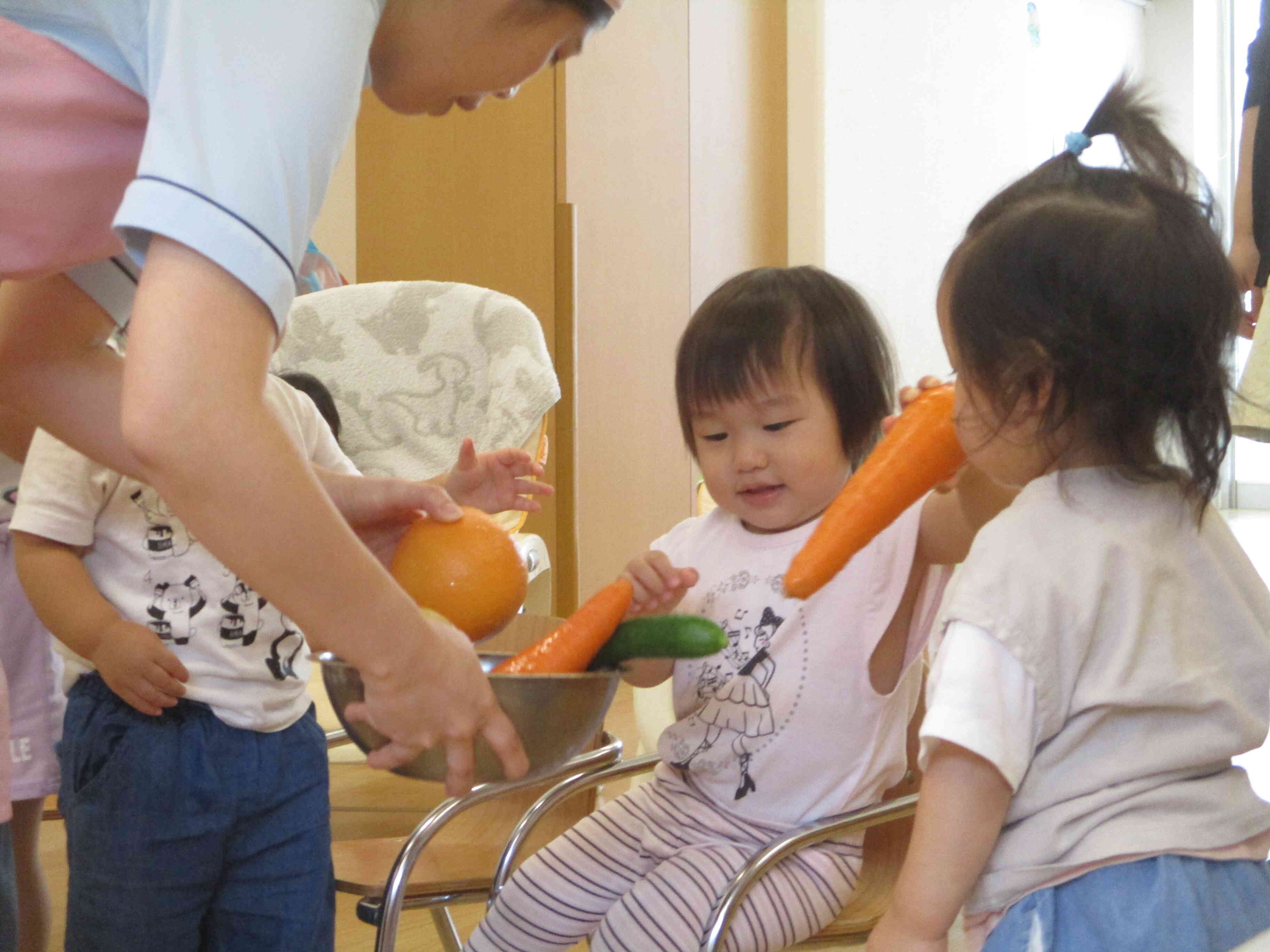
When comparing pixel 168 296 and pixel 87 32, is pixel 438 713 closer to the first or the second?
pixel 168 296

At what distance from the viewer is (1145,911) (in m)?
0.74

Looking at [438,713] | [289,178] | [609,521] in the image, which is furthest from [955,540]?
[609,521]

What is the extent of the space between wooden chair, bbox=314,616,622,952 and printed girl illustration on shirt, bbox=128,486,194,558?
30 cm

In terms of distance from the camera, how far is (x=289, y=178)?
1.98 feet

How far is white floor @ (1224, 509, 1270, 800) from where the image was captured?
235cm

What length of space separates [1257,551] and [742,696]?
473cm

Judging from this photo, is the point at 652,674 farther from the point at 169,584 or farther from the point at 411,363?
the point at 411,363

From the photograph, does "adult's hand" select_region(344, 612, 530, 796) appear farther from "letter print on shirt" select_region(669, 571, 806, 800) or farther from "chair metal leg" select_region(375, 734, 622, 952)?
"letter print on shirt" select_region(669, 571, 806, 800)

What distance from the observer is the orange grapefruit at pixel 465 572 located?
38.3 inches

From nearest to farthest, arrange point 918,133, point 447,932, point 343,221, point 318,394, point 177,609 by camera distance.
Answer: point 177,609 < point 447,932 < point 318,394 < point 343,221 < point 918,133

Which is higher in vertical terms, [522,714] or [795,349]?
[795,349]

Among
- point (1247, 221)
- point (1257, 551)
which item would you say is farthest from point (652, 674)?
point (1257, 551)

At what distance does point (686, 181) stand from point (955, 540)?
106 inches

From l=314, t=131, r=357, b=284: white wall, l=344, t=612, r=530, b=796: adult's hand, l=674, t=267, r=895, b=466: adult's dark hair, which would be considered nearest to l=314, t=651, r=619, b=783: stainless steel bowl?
l=344, t=612, r=530, b=796: adult's hand
